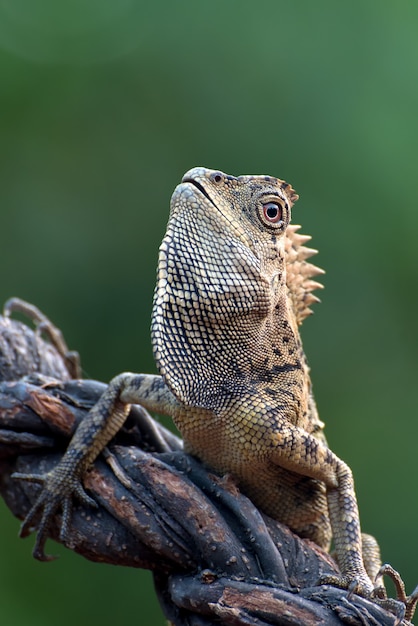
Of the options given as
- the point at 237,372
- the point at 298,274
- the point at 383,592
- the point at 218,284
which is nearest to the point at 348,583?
the point at 383,592

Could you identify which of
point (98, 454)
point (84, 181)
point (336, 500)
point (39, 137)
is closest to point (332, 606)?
point (336, 500)

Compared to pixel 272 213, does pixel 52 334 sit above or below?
below

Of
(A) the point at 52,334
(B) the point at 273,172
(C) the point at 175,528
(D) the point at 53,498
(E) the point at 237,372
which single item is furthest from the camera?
(B) the point at 273,172

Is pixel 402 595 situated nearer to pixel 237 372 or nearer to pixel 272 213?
pixel 237 372

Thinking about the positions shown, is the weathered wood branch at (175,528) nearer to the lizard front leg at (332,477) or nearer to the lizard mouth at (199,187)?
the lizard front leg at (332,477)

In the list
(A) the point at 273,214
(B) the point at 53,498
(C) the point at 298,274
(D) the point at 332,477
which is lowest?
(B) the point at 53,498

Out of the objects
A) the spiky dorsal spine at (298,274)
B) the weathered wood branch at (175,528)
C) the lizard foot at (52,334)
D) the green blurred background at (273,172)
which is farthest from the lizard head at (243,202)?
the green blurred background at (273,172)

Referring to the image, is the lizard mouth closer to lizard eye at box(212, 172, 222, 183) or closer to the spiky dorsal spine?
lizard eye at box(212, 172, 222, 183)

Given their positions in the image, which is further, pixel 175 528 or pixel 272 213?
pixel 272 213

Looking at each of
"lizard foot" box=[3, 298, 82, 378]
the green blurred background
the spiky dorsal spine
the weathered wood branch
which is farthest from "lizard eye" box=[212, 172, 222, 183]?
the green blurred background

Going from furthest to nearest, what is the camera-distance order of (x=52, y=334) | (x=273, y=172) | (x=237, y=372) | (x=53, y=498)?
(x=273, y=172), (x=52, y=334), (x=53, y=498), (x=237, y=372)
